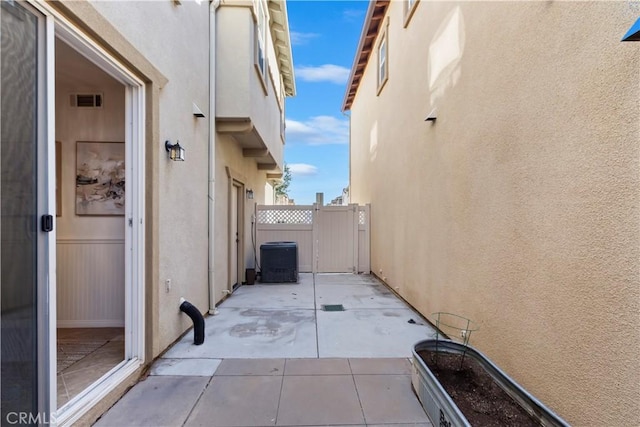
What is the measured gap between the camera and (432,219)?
14.1 feet

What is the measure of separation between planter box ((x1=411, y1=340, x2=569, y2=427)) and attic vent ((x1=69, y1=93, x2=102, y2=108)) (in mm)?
4499

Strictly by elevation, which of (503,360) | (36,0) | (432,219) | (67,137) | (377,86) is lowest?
(503,360)

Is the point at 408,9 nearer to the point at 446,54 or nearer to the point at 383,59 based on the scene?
the point at 383,59

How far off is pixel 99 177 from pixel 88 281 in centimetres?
129

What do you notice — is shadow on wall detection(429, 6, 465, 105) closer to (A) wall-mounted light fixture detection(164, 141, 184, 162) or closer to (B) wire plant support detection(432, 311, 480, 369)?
(B) wire plant support detection(432, 311, 480, 369)

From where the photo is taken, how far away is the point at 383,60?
7.84m

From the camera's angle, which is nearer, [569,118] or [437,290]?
[569,118]

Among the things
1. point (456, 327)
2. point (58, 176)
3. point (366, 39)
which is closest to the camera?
point (456, 327)

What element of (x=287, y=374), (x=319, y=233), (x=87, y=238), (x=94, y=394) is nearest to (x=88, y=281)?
(x=87, y=238)

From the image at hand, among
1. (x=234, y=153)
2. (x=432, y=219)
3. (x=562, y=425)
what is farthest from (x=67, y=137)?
(x=562, y=425)

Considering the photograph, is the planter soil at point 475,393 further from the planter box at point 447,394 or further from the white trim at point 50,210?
the white trim at point 50,210

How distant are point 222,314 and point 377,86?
6.80 meters

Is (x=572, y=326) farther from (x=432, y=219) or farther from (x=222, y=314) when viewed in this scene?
(x=222, y=314)

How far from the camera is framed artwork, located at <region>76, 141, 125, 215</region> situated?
3.75 m
